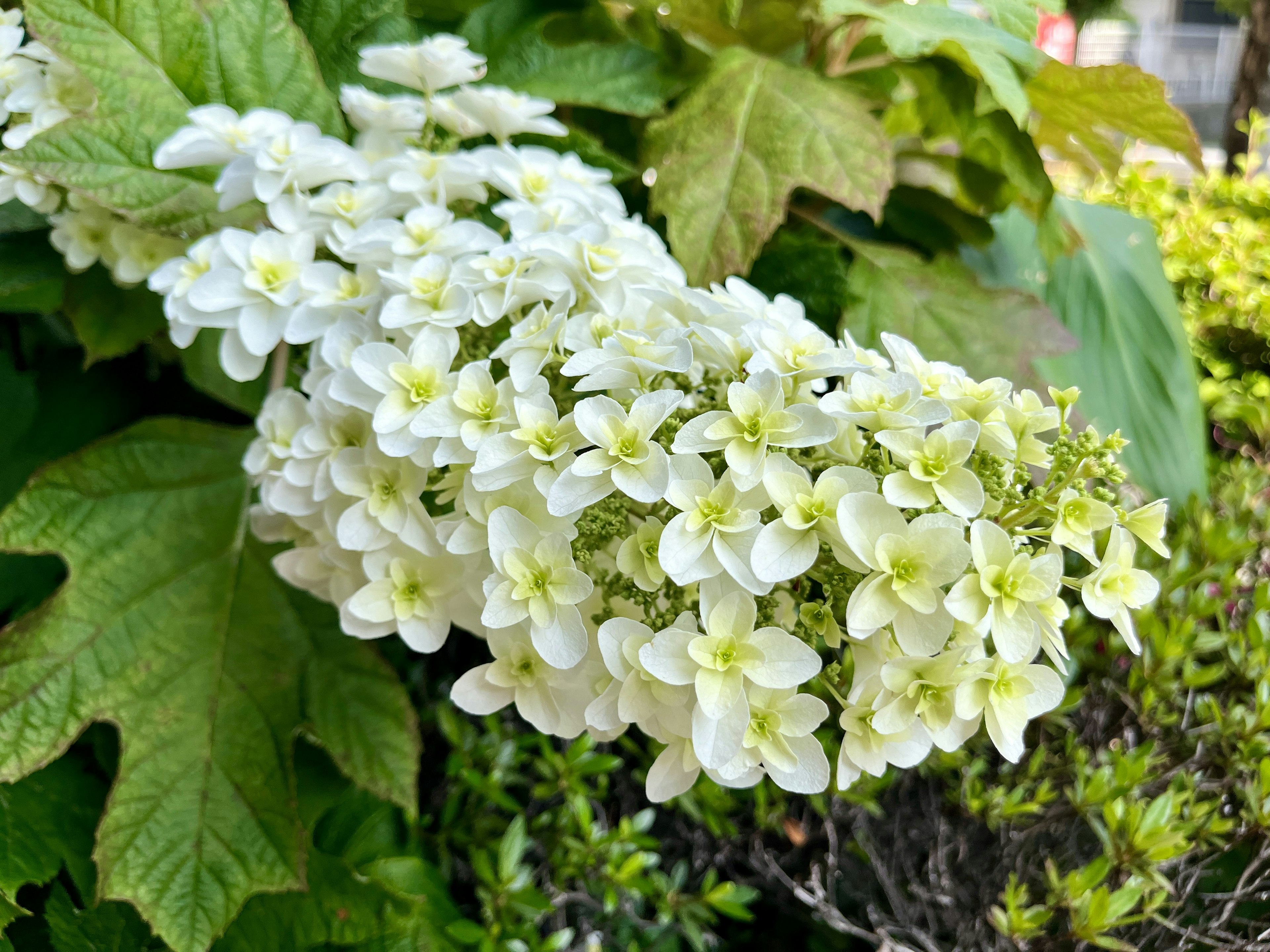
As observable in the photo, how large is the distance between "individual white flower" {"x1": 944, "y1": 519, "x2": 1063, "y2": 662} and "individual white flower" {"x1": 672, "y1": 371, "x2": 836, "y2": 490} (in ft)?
0.26

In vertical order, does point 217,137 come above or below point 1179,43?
above

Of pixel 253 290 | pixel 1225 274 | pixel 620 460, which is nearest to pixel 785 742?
pixel 620 460

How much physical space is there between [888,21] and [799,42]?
24cm

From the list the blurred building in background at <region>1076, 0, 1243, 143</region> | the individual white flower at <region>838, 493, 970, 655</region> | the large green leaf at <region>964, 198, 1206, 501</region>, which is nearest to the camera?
the individual white flower at <region>838, 493, 970, 655</region>

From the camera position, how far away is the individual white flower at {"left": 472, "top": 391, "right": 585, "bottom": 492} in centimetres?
37

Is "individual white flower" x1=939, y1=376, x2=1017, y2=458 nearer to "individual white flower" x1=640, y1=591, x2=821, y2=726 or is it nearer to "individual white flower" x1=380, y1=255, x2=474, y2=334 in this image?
"individual white flower" x1=640, y1=591, x2=821, y2=726

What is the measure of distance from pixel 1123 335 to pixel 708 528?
762 millimetres

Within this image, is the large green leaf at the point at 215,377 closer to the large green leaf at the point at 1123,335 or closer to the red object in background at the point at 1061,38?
the large green leaf at the point at 1123,335

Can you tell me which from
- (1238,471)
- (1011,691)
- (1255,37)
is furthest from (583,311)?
(1255,37)

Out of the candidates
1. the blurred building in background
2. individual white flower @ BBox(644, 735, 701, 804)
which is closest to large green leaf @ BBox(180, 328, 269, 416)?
individual white flower @ BBox(644, 735, 701, 804)

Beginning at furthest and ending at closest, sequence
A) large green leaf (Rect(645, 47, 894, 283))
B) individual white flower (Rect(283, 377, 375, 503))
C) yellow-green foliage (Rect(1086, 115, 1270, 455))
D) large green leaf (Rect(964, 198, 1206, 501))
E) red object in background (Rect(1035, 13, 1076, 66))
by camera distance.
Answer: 1. red object in background (Rect(1035, 13, 1076, 66))
2. yellow-green foliage (Rect(1086, 115, 1270, 455))
3. large green leaf (Rect(964, 198, 1206, 501))
4. large green leaf (Rect(645, 47, 894, 283))
5. individual white flower (Rect(283, 377, 375, 503))

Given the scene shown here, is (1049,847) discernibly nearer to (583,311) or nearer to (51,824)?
(583,311)

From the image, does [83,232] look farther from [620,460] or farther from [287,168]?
[620,460]

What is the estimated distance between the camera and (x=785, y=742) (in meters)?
0.36
